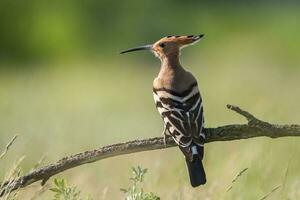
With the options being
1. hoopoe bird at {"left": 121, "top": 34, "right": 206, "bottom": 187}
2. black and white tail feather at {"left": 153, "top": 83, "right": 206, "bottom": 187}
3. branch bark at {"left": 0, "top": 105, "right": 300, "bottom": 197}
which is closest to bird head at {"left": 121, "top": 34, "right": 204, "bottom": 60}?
hoopoe bird at {"left": 121, "top": 34, "right": 206, "bottom": 187}

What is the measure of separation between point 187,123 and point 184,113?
81mm

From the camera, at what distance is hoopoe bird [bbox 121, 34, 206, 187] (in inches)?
259

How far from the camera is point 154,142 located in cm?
607

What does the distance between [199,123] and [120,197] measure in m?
1.30

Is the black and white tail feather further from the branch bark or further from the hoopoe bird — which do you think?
the branch bark

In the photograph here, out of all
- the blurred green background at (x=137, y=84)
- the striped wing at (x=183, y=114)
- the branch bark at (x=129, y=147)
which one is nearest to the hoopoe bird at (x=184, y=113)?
the striped wing at (x=183, y=114)

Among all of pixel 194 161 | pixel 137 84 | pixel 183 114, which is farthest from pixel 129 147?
pixel 137 84

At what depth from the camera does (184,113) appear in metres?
6.77

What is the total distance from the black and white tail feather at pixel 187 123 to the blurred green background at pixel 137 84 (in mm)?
138

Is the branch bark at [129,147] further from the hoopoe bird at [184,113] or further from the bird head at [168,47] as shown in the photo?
the bird head at [168,47]

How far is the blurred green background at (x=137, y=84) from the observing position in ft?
26.6

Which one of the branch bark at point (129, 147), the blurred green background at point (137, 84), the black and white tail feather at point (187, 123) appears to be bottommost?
the blurred green background at point (137, 84)

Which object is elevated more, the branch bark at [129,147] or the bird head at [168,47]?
the branch bark at [129,147]

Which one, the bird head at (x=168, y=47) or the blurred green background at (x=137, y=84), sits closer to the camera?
the bird head at (x=168, y=47)
